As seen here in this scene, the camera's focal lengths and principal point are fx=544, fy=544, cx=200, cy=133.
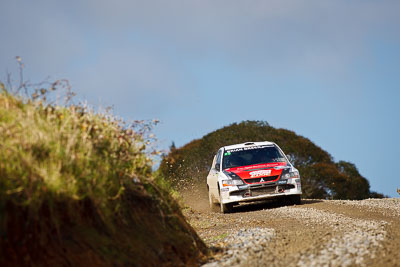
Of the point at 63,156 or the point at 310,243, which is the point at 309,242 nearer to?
the point at 310,243

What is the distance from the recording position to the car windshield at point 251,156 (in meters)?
15.6

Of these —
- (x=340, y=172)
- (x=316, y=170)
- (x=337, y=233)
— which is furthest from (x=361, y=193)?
(x=337, y=233)

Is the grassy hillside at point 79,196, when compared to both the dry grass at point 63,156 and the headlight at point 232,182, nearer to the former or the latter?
the dry grass at point 63,156

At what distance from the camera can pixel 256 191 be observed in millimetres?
14836

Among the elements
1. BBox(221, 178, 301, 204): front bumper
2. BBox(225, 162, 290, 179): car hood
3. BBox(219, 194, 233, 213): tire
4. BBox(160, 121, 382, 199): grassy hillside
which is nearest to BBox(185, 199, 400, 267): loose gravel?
BBox(221, 178, 301, 204): front bumper

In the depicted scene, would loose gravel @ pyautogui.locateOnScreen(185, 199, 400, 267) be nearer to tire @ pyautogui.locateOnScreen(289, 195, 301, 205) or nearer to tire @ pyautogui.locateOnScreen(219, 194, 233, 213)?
tire @ pyautogui.locateOnScreen(219, 194, 233, 213)

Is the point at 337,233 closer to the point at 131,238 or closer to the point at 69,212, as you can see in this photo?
the point at 131,238

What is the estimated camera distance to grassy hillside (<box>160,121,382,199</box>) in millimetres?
26375

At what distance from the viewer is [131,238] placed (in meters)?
6.21

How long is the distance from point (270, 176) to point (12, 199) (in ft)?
34.2

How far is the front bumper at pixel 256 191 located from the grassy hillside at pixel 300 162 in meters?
9.97

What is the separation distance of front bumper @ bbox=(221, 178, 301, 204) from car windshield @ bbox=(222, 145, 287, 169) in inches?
36.1

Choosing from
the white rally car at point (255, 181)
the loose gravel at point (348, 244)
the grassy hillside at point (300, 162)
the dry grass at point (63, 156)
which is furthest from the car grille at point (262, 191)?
the grassy hillside at point (300, 162)

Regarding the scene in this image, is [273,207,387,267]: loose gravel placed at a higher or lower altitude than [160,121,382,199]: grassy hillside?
lower
